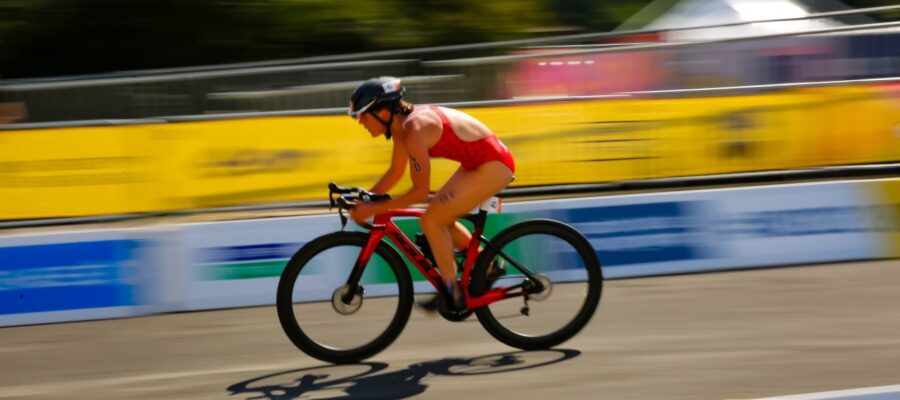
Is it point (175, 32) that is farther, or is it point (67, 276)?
point (175, 32)

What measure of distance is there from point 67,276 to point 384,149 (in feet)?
8.86

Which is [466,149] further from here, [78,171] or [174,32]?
[174,32]

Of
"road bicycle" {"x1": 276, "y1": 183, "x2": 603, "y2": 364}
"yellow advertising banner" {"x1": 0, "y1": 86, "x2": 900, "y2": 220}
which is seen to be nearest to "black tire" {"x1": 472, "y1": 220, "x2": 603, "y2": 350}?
"road bicycle" {"x1": 276, "y1": 183, "x2": 603, "y2": 364}

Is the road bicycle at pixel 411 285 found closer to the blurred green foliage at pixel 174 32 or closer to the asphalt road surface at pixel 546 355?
the asphalt road surface at pixel 546 355

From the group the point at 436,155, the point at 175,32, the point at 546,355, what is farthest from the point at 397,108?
the point at 175,32

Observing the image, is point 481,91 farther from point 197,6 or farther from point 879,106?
point 197,6

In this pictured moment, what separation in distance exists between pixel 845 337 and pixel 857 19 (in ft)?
32.5

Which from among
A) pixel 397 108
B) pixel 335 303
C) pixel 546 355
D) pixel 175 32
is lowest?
pixel 546 355

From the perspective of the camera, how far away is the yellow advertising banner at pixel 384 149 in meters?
9.57

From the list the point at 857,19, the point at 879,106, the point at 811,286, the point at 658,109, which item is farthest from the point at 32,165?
the point at 857,19

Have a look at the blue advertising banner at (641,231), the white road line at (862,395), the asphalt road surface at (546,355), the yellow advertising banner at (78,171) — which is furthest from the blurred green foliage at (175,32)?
the white road line at (862,395)

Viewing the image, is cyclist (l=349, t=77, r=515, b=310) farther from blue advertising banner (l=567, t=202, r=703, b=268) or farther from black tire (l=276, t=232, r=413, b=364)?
blue advertising banner (l=567, t=202, r=703, b=268)

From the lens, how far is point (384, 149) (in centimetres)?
1021

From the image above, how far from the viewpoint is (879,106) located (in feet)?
35.2
